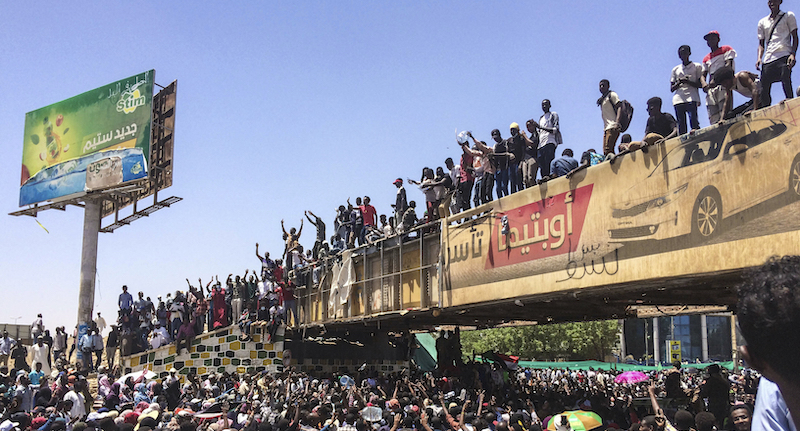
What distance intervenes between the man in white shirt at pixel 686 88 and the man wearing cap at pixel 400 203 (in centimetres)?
841

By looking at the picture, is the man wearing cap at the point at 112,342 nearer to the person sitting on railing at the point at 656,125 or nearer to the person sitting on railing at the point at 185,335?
the person sitting on railing at the point at 185,335

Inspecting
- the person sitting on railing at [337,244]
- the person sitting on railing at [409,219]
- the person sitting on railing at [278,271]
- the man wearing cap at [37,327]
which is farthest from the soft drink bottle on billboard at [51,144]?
the person sitting on railing at [409,219]

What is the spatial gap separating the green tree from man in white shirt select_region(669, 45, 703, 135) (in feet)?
139

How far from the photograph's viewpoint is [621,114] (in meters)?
11.2

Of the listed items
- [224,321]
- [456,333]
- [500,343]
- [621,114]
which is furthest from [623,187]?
[500,343]

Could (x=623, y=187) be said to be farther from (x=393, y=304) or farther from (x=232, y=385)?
(x=232, y=385)

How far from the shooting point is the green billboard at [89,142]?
30.0m

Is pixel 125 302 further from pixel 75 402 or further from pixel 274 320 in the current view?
pixel 75 402

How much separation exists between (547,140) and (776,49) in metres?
4.53

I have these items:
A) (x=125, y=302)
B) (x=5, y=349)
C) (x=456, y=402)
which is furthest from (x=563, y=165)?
(x=5, y=349)

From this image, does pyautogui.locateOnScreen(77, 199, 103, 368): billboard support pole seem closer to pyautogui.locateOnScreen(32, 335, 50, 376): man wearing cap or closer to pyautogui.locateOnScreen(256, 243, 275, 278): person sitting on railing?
pyautogui.locateOnScreen(32, 335, 50, 376): man wearing cap

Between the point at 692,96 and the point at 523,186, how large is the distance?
156 inches

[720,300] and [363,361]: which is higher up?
[720,300]

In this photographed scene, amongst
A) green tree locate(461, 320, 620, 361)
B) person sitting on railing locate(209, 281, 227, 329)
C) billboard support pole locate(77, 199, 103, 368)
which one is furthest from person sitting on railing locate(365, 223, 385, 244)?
green tree locate(461, 320, 620, 361)
